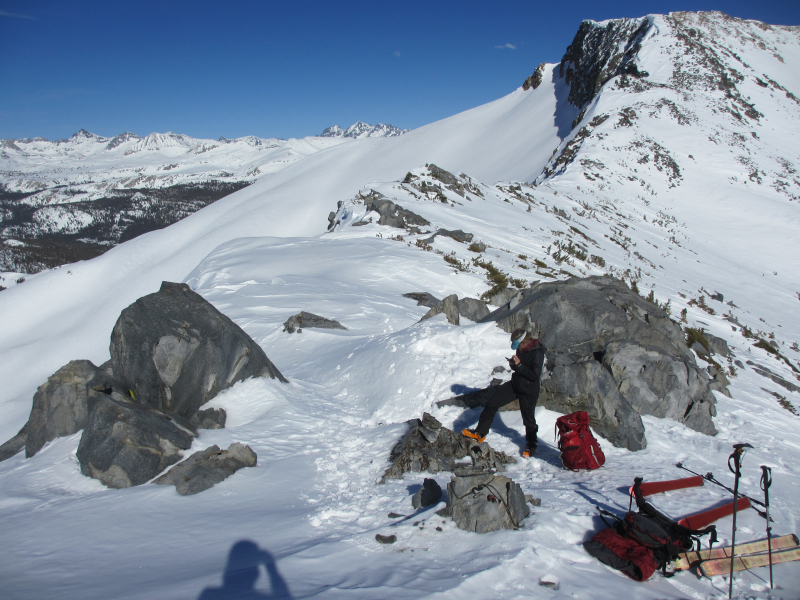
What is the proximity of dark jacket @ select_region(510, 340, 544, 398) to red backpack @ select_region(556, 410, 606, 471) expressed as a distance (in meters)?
0.51

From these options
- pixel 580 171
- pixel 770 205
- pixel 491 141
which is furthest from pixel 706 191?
pixel 491 141

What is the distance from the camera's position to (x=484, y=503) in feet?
12.5

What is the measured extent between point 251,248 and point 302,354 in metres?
10.0

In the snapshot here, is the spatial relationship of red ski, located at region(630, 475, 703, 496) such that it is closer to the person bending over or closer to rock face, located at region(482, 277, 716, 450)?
rock face, located at region(482, 277, 716, 450)

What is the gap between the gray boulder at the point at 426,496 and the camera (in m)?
4.26

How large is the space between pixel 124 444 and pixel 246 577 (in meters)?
2.51

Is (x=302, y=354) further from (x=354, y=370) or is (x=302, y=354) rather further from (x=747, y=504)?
(x=747, y=504)

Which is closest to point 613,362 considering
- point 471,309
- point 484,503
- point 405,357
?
point 405,357

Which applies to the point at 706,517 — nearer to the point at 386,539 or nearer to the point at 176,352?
the point at 386,539

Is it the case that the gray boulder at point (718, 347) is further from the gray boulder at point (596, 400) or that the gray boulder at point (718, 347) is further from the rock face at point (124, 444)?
the rock face at point (124, 444)

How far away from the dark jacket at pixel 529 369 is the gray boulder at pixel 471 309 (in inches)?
172

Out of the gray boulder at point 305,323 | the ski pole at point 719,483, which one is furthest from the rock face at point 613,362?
the gray boulder at point 305,323

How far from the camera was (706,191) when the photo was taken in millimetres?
36031

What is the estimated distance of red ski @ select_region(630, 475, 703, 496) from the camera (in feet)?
14.9
